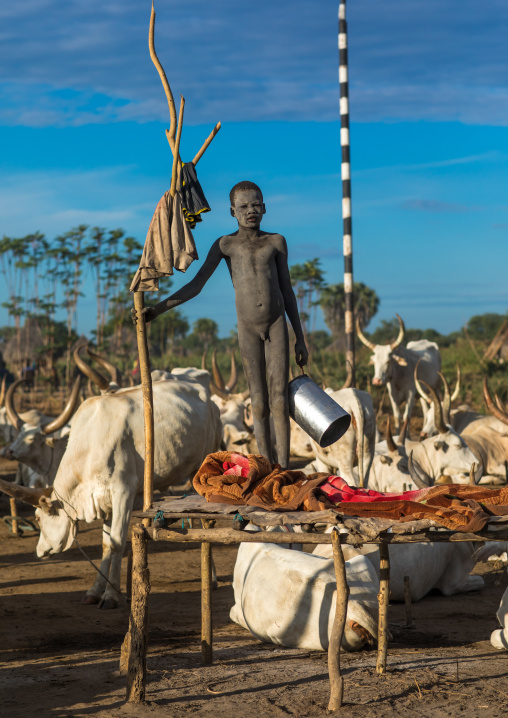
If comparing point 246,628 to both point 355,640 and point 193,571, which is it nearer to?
point 355,640

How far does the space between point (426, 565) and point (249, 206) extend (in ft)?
10.1

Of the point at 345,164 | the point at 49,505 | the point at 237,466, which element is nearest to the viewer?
the point at 237,466

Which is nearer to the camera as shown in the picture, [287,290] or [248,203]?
[248,203]

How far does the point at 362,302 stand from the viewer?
43156mm

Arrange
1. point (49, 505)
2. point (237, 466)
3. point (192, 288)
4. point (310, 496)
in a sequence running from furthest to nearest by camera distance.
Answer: point (49, 505), point (192, 288), point (237, 466), point (310, 496)

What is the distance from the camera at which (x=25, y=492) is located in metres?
7.18

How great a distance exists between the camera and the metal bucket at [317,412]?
5.02 meters

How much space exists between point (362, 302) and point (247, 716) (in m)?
39.8

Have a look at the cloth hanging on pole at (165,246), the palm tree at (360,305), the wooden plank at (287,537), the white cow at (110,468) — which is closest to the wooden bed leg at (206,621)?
the wooden plank at (287,537)

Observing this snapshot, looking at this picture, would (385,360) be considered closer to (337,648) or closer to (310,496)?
(310,496)

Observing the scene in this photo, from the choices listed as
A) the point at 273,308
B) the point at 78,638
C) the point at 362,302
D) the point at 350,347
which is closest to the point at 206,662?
the point at 78,638

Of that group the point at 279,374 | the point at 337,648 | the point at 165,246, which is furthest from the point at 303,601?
the point at 165,246

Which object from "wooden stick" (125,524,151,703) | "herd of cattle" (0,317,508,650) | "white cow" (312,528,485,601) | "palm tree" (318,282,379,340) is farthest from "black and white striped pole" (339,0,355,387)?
"palm tree" (318,282,379,340)

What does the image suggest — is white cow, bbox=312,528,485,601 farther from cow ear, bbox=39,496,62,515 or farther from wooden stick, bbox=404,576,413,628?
cow ear, bbox=39,496,62,515
